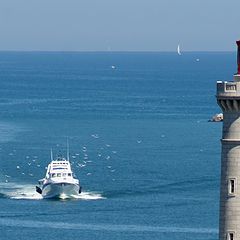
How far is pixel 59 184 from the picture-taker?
12031 centimetres

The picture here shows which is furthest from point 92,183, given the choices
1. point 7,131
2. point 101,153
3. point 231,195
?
point 231,195

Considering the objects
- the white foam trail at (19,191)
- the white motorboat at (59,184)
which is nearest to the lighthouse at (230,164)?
the white foam trail at (19,191)

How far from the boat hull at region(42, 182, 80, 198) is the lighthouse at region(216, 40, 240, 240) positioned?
8590 centimetres

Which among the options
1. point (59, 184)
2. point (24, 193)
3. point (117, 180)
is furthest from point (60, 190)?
point (117, 180)

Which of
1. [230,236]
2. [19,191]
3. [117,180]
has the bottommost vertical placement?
[230,236]

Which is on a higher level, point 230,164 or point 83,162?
point 83,162

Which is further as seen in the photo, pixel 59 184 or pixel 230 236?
pixel 59 184

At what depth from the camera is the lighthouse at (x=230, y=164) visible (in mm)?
30953

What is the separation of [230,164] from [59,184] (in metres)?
89.5

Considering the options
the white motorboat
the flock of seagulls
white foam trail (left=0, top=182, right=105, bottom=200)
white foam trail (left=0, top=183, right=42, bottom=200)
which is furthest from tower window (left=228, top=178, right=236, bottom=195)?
the flock of seagulls

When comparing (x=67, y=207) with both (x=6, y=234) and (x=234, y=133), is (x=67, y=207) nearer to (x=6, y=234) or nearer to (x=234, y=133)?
(x=6, y=234)

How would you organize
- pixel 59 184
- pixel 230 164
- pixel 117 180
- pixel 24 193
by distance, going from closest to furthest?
pixel 230 164 → pixel 24 193 → pixel 59 184 → pixel 117 180

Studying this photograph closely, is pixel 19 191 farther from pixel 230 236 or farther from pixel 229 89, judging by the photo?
pixel 229 89

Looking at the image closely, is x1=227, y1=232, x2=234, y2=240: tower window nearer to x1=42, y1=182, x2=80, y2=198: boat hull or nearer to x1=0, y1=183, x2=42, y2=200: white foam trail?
x1=0, y1=183, x2=42, y2=200: white foam trail
